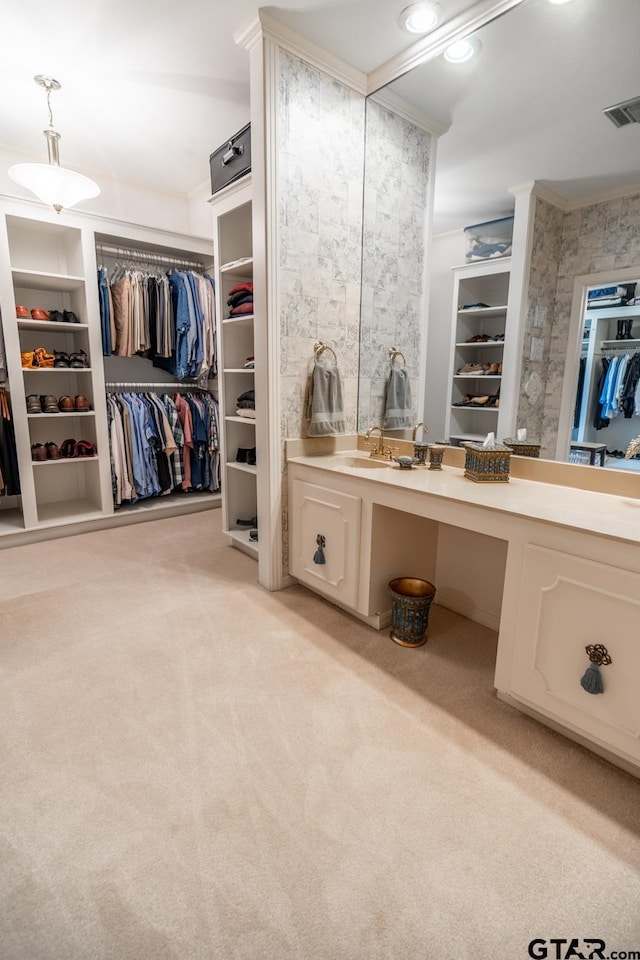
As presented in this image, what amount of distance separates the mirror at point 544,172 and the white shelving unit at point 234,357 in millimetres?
1075

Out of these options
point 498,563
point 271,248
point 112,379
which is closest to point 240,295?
point 271,248

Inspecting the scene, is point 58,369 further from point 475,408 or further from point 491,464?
point 491,464

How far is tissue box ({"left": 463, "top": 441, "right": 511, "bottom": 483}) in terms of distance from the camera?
6.45 feet

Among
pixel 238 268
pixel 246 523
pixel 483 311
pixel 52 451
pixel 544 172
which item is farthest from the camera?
pixel 52 451

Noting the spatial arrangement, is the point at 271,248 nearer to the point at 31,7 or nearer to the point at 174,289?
the point at 31,7

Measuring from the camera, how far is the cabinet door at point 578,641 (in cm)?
131

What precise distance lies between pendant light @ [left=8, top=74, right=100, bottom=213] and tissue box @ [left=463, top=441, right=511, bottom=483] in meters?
2.49

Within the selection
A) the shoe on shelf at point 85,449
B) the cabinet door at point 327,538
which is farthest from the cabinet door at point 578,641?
the shoe on shelf at point 85,449

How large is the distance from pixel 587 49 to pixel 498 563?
6.93 feet

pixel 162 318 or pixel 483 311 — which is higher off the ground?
pixel 162 318

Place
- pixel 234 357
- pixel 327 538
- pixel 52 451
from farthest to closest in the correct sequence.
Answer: pixel 52 451 → pixel 234 357 → pixel 327 538

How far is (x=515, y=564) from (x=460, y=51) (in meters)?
2.30

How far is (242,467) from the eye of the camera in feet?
10.0

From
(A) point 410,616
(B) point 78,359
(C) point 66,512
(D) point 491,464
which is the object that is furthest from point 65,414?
(D) point 491,464
